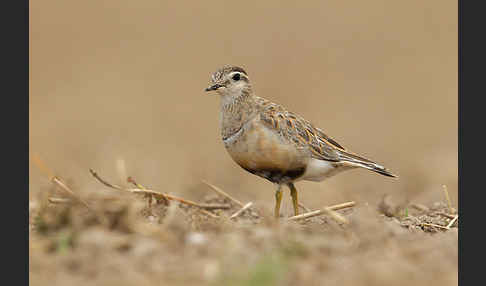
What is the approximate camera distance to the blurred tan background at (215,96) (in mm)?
12812

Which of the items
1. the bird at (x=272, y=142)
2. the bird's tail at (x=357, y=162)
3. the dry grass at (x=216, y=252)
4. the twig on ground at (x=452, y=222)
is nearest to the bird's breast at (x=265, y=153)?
the bird at (x=272, y=142)

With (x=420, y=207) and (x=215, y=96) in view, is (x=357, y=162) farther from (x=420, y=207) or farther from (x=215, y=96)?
(x=215, y=96)

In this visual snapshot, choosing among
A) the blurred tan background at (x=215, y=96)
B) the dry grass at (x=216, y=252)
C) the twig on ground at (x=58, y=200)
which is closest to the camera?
the dry grass at (x=216, y=252)

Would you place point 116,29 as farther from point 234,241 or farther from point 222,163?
point 234,241

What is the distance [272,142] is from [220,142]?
8.81 meters

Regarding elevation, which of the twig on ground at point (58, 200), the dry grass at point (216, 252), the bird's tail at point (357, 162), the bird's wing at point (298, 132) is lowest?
the dry grass at point (216, 252)

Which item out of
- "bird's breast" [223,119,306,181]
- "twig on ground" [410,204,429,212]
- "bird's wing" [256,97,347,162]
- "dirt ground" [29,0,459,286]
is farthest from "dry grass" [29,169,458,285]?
"twig on ground" [410,204,429,212]

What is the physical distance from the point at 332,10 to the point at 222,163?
12042 millimetres

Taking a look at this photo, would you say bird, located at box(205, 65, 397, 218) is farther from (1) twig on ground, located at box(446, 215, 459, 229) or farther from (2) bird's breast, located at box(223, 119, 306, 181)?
(1) twig on ground, located at box(446, 215, 459, 229)

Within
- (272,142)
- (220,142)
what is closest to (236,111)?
(272,142)

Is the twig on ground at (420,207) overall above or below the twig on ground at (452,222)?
above

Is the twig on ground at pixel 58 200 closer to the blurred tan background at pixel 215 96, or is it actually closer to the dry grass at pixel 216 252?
the dry grass at pixel 216 252

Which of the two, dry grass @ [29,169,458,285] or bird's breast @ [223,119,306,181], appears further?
bird's breast @ [223,119,306,181]

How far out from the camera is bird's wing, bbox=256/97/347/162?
7746 millimetres
